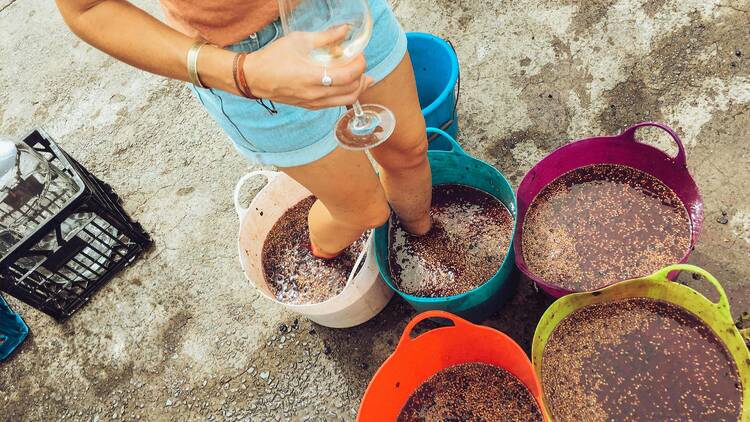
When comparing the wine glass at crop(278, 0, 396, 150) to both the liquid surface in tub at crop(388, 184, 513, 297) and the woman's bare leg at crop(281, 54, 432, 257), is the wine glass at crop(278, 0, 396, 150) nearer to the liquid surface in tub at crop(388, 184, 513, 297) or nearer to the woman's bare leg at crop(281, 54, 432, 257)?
the woman's bare leg at crop(281, 54, 432, 257)

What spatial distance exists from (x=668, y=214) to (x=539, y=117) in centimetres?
66

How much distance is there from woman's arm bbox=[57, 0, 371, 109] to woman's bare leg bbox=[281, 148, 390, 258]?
26 centimetres

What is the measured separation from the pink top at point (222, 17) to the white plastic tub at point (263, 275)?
0.69 meters

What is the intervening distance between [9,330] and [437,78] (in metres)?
1.92

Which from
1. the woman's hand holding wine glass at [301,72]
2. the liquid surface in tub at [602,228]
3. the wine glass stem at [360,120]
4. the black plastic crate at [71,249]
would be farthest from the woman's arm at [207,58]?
the black plastic crate at [71,249]

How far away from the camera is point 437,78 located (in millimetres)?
2092

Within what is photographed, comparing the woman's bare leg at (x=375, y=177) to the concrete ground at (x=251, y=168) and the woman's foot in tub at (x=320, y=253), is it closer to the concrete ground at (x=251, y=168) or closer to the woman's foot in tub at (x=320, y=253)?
the woman's foot in tub at (x=320, y=253)

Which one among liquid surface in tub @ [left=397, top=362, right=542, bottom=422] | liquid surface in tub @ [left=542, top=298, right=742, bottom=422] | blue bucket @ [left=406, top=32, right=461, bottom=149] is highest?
blue bucket @ [left=406, top=32, right=461, bottom=149]

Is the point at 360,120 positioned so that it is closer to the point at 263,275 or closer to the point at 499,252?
the point at 499,252

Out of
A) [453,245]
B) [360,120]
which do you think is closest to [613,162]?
[453,245]

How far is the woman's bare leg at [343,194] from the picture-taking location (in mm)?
1162

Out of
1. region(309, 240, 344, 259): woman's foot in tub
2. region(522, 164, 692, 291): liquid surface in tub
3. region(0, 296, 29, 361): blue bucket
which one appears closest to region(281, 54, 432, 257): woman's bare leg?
region(309, 240, 344, 259): woman's foot in tub

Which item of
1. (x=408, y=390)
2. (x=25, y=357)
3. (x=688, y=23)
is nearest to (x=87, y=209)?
(x=25, y=357)

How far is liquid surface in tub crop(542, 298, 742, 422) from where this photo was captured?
128 centimetres
